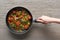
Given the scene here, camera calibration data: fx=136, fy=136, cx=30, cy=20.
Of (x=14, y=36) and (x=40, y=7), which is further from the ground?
(x=40, y=7)

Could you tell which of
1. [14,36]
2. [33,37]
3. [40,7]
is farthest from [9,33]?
[40,7]

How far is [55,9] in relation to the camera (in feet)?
3.07

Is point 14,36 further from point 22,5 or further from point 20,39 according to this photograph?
point 22,5

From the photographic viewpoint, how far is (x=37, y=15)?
0.93m

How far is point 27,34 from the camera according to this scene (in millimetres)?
927

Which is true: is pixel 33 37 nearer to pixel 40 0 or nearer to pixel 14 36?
pixel 14 36

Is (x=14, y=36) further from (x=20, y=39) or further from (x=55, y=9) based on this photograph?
(x=55, y=9)

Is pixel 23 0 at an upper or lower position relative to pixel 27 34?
upper

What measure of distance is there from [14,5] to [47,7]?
226 mm

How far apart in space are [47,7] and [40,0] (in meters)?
0.07

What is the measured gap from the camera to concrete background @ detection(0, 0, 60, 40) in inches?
36.0

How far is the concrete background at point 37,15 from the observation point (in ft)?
3.00

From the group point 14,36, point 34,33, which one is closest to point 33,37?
point 34,33

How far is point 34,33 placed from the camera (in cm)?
93
